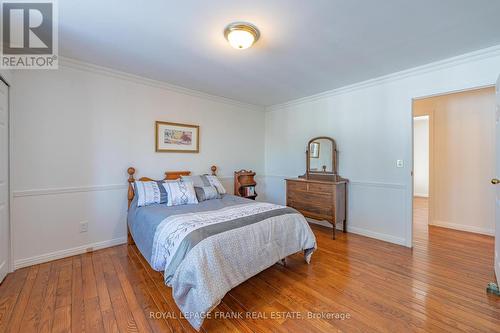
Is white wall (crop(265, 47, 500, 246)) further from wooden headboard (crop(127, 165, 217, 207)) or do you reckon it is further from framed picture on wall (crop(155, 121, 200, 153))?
wooden headboard (crop(127, 165, 217, 207))

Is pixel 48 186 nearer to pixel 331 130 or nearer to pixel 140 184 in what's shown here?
pixel 140 184

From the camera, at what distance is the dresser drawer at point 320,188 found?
335 centimetres

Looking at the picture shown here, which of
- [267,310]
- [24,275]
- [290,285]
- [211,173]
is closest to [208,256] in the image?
[267,310]

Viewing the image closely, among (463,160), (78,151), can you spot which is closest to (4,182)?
(78,151)

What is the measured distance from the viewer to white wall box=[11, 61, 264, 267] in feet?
7.92

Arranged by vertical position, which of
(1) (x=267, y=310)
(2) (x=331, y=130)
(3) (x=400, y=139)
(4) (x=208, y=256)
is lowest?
(1) (x=267, y=310)

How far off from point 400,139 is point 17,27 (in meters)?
4.39

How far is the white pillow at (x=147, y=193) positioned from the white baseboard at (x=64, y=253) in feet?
2.65

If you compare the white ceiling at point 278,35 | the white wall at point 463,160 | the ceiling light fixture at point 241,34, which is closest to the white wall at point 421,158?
the white wall at point 463,160

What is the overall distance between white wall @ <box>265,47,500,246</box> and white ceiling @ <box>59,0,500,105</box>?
0.23 meters

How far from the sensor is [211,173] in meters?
4.00

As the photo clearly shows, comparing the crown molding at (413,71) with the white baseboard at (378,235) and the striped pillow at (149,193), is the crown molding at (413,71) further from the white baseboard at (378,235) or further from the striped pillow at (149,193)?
the striped pillow at (149,193)

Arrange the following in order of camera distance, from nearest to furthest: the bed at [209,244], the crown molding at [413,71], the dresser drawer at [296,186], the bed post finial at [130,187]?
the bed at [209,244] → the crown molding at [413,71] → the bed post finial at [130,187] → the dresser drawer at [296,186]

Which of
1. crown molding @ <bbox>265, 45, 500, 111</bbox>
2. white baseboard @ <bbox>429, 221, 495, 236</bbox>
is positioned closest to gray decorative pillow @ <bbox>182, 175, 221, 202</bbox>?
crown molding @ <bbox>265, 45, 500, 111</bbox>
